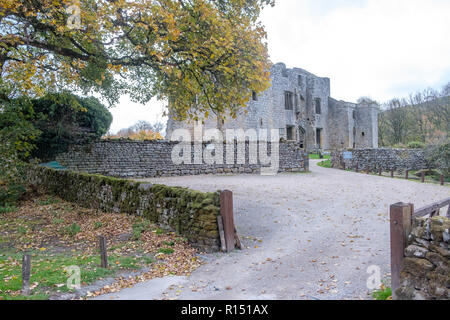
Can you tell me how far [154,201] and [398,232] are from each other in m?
6.26

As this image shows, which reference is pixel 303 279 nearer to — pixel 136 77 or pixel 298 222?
pixel 298 222

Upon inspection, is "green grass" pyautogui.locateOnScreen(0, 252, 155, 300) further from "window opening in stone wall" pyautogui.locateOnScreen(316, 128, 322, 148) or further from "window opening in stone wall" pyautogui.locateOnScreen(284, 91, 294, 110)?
"window opening in stone wall" pyautogui.locateOnScreen(316, 128, 322, 148)

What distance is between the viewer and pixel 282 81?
3444cm

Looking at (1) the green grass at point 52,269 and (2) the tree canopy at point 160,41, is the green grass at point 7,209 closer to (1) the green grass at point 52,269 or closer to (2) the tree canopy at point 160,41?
(2) the tree canopy at point 160,41

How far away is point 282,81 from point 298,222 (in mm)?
28481

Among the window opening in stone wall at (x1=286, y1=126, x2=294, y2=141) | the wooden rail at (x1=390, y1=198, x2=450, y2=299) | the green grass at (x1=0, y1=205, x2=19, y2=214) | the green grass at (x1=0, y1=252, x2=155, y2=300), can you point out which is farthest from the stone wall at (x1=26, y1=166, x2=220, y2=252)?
the window opening in stone wall at (x1=286, y1=126, x2=294, y2=141)

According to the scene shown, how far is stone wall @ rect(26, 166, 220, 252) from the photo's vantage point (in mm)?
6586

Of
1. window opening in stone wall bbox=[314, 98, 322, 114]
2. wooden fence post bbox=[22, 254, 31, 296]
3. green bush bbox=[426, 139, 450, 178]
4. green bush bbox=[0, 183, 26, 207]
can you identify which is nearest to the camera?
wooden fence post bbox=[22, 254, 31, 296]

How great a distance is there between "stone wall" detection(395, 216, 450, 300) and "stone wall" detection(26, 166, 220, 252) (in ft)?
12.2

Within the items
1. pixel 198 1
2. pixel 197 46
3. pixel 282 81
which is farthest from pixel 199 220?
pixel 282 81

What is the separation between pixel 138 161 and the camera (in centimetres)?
1850

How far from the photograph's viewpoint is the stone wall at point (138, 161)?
679 inches

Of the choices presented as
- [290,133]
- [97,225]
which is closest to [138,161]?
[97,225]

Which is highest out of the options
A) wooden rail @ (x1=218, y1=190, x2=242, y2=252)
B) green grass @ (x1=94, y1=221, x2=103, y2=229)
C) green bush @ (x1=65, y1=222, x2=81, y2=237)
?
wooden rail @ (x1=218, y1=190, x2=242, y2=252)
